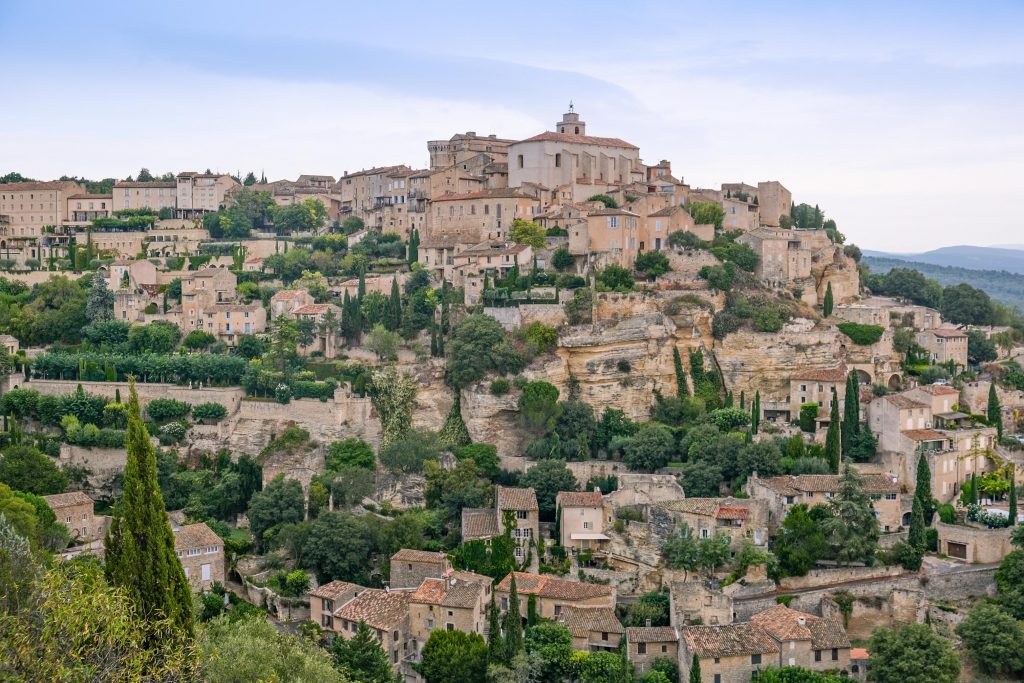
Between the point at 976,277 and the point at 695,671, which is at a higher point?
the point at 976,277

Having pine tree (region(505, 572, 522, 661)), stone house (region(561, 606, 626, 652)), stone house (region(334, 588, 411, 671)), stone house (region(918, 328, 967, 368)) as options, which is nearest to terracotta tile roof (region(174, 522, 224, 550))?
stone house (region(334, 588, 411, 671))

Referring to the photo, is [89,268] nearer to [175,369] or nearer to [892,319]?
[175,369]

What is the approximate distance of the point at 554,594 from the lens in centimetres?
3741

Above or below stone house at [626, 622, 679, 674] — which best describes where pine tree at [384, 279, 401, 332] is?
above

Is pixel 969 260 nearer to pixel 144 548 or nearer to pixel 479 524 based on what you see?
pixel 479 524

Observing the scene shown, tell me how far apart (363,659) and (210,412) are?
1941 cm

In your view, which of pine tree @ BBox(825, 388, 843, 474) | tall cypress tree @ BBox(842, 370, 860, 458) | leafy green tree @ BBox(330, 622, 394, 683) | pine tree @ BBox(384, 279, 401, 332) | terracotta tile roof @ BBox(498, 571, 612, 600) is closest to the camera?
leafy green tree @ BBox(330, 622, 394, 683)

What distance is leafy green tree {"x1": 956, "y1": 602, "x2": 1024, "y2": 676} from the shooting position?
33.6m

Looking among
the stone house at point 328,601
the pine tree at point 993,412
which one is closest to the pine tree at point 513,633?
the stone house at point 328,601

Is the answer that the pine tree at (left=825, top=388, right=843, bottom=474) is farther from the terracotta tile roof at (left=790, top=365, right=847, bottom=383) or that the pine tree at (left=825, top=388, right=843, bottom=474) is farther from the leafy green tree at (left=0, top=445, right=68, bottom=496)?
the leafy green tree at (left=0, top=445, right=68, bottom=496)

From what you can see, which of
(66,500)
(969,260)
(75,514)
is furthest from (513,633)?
(969,260)

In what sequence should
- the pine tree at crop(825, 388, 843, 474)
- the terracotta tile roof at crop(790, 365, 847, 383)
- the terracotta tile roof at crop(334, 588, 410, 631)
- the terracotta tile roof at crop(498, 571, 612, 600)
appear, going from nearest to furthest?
the terracotta tile roof at crop(334, 588, 410, 631) → the terracotta tile roof at crop(498, 571, 612, 600) → the pine tree at crop(825, 388, 843, 474) → the terracotta tile roof at crop(790, 365, 847, 383)

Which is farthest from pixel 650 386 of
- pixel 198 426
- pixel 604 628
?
pixel 198 426

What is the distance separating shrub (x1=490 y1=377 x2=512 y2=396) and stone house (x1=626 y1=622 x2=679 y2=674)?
46.7 feet
